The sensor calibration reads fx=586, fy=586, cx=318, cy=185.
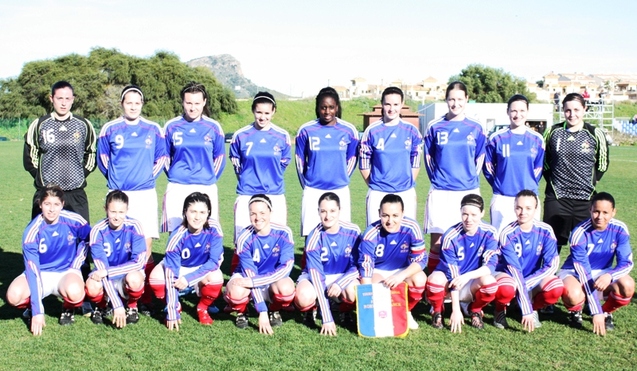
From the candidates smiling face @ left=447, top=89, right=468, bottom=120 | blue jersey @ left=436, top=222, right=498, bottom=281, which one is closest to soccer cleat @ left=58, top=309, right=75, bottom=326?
blue jersey @ left=436, top=222, right=498, bottom=281

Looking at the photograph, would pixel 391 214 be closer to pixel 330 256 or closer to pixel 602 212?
pixel 330 256

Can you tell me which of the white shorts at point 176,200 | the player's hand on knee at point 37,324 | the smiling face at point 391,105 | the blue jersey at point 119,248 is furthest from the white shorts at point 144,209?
the smiling face at point 391,105

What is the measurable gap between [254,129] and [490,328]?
8.18ft

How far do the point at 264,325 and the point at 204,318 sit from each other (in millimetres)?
514

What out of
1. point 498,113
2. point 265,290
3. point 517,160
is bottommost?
point 265,290

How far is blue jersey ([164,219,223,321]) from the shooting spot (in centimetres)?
430

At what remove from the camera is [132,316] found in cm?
442

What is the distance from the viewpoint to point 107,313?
4602 millimetres

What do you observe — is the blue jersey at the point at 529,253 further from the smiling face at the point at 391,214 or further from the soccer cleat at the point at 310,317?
the soccer cleat at the point at 310,317

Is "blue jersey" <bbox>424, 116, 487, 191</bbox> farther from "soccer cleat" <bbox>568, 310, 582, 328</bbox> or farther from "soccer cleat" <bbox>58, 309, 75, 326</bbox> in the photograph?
"soccer cleat" <bbox>58, 309, 75, 326</bbox>

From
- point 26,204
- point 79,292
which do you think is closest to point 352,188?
point 26,204

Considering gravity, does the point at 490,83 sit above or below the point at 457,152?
above

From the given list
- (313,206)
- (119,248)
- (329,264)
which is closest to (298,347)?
(329,264)

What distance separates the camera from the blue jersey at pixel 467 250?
4.36 metres
